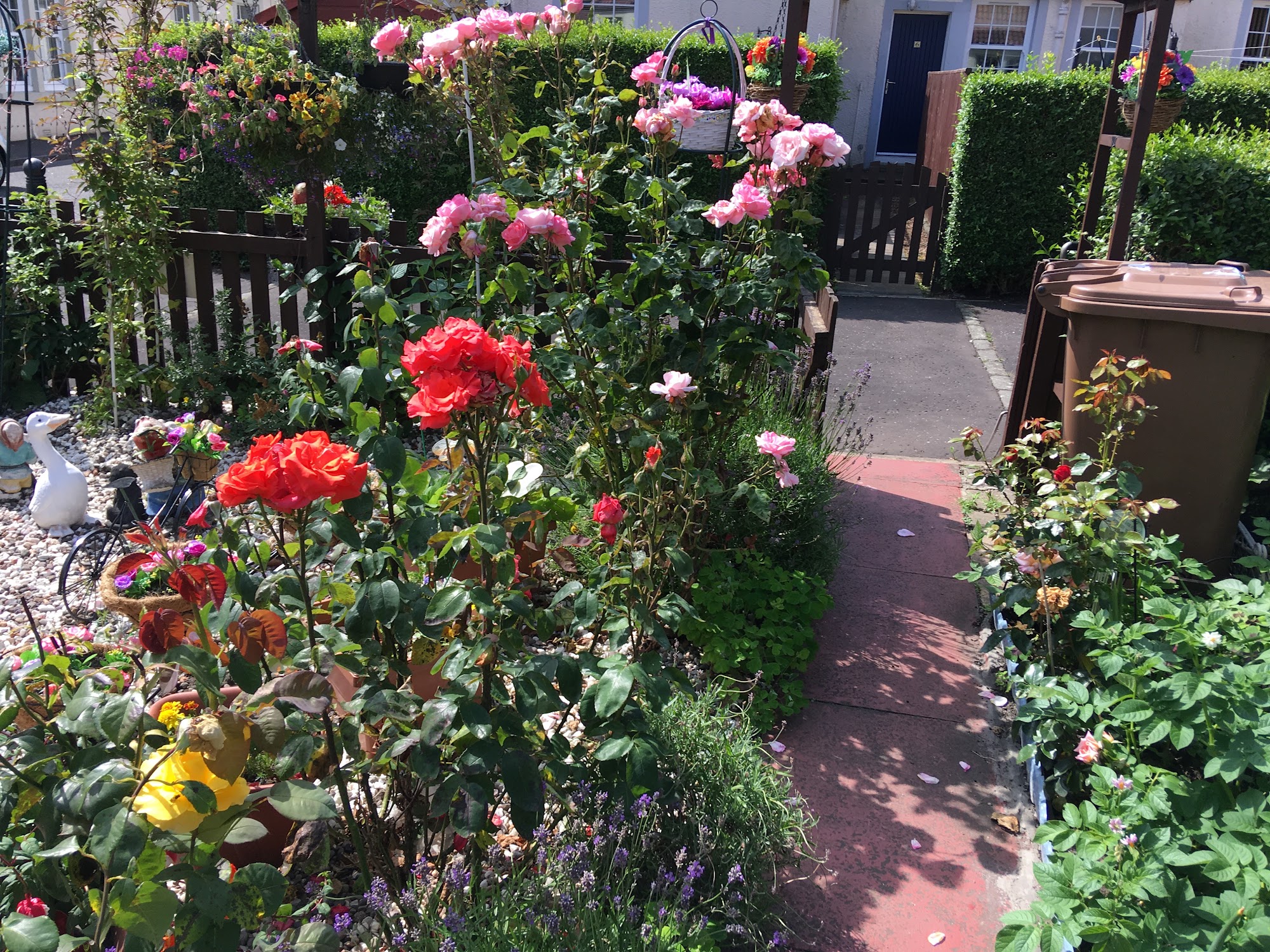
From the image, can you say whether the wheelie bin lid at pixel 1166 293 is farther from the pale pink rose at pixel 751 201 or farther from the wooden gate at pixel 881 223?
the wooden gate at pixel 881 223

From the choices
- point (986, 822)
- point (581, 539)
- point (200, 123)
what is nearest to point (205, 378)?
point (200, 123)

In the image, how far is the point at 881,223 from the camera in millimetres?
9766

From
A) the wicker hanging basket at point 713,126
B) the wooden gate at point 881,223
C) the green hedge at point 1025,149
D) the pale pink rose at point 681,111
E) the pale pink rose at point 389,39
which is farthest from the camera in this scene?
the wooden gate at point 881,223

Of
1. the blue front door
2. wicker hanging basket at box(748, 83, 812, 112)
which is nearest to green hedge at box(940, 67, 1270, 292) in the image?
wicker hanging basket at box(748, 83, 812, 112)

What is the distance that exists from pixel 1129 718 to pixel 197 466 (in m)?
3.04

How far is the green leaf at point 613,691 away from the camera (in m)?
1.68

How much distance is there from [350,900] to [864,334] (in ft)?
22.3

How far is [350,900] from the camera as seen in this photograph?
2.07m

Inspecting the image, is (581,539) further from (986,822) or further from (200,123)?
→ (200,123)

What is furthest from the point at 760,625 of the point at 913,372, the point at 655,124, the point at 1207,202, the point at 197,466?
the point at 1207,202

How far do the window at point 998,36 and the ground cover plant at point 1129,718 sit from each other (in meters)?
12.7

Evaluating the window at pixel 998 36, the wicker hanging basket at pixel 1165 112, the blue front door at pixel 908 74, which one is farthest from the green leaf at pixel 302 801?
the window at pixel 998 36

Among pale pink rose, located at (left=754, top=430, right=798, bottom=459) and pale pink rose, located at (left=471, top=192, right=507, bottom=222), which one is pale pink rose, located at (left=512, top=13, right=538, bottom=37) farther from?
pale pink rose, located at (left=754, top=430, right=798, bottom=459)

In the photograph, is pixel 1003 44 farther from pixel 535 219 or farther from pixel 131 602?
pixel 131 602
